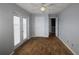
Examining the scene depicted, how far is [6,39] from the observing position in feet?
7.43

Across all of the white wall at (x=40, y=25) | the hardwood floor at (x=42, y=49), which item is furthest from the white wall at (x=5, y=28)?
the white wall at (x=40, y=25)

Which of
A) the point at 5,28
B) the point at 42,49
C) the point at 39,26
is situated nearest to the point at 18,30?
the point at 42,49

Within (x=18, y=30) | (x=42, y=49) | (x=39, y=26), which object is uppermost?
(x=39, y=26)

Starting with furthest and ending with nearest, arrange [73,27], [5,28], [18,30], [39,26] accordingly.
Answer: [39,26]
[18,30]
[73,27]
[5,28]

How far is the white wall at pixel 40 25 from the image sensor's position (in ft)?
19.4

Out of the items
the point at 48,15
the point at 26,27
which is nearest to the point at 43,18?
the point at 48,15

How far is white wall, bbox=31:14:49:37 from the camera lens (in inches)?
232

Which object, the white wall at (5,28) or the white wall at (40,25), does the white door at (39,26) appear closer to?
the white wall at (40,25)

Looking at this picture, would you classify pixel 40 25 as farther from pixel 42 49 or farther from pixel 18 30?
pixel 42 49

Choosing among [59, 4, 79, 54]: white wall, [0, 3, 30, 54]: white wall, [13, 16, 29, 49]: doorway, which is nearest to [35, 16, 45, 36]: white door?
[13, 16, 29, 49]: doorway

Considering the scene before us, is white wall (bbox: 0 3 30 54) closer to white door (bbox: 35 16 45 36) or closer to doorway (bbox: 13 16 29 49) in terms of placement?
doorway (bbox: 13 16 29 49)

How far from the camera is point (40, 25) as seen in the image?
6.00 metres

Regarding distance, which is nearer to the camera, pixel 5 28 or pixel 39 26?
pixel 5 28

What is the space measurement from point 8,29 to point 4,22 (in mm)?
231
